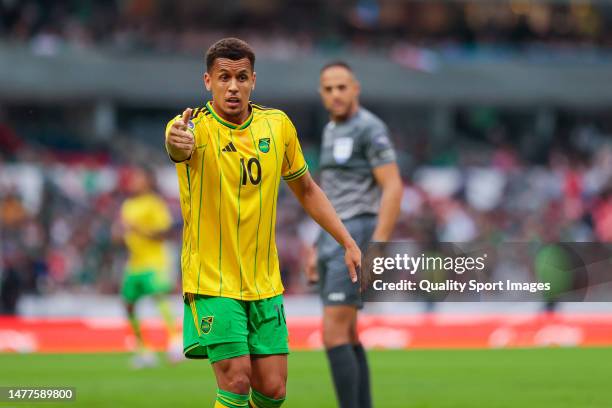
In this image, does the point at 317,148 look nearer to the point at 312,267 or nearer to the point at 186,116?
the point at 312,267

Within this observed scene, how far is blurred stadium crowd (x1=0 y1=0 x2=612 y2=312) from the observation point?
73.2 ft

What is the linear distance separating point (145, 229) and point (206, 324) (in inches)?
361

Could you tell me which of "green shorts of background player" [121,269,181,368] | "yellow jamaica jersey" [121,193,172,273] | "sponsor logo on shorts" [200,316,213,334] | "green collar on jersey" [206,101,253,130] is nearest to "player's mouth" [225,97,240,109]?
"green collar on jersey" [206,101,253,130]

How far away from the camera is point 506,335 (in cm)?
1819

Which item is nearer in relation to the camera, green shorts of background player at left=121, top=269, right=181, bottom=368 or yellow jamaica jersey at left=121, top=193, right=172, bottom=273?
green shorts of background player at left=121, top=269, right=181, bottom=368

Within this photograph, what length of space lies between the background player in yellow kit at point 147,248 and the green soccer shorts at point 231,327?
8.43 m

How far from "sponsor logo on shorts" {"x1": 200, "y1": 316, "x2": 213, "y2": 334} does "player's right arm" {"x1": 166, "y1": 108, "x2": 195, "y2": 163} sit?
866 mm

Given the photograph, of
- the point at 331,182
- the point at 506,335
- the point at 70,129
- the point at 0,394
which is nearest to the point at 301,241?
the point at 506,335

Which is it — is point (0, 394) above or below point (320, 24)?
below

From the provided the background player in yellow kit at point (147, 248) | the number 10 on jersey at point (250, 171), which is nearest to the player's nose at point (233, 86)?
the number 10 on jersey at point (250, 171)

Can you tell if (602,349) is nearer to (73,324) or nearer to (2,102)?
(73,324)

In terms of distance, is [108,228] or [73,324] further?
[108,228]

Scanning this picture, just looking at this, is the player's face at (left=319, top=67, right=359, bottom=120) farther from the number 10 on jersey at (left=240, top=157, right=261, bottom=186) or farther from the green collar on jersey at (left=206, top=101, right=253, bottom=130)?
the number 10 on jersey at (left=240, top=157, right=261, bottom=186)

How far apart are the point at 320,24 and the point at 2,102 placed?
9.42 m
